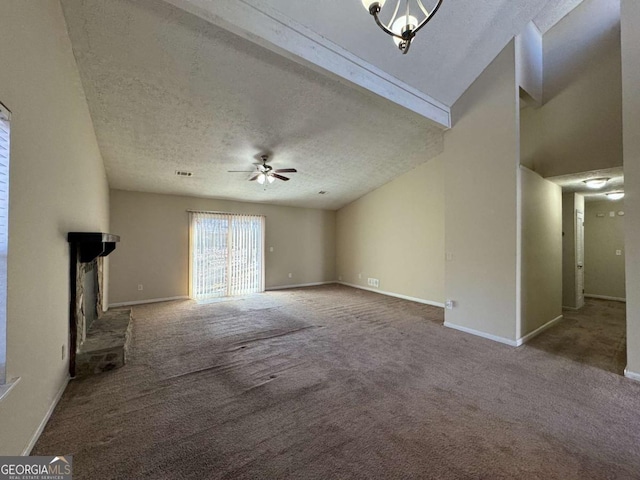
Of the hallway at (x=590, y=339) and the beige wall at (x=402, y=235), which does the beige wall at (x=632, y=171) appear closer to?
the hallway at (x=590, y=339)

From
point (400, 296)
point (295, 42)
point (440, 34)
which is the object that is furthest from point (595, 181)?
point (295, 42)

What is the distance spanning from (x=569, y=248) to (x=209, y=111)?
733 centimetres

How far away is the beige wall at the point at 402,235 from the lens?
5750 millimetres

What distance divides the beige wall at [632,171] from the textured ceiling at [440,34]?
111 centimetres

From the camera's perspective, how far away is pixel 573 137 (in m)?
3.94

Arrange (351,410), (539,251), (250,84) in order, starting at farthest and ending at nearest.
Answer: (539,251)
(250,84)
(351,410)

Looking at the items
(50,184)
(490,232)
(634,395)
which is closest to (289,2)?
(50,184)

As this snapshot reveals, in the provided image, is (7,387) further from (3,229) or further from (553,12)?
(553,12)

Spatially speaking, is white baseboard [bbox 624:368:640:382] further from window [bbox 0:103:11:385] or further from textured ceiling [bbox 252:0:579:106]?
window [bbox 0:103:11:385]

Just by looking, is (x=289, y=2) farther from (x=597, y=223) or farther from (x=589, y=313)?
(x=597, y=223)

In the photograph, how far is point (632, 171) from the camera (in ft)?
8.95

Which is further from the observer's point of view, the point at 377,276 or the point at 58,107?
the point at 377,276

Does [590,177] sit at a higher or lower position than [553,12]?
lower

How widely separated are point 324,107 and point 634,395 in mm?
4503
